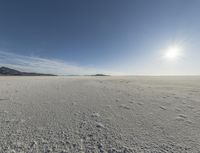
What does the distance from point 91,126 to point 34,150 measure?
129cm

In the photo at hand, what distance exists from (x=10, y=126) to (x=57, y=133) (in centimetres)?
130

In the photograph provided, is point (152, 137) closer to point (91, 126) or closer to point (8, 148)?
point (91, 126)

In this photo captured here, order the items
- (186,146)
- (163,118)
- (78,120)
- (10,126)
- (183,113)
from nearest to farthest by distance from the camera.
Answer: (186,146) < (10,126) < (78,120) < (163,118) < (183,113)

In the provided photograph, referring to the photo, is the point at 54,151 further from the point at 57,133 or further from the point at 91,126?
the point at 91,126

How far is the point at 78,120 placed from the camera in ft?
9.68

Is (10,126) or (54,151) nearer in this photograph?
(54,151)

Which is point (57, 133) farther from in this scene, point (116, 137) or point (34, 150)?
point (116, 137)

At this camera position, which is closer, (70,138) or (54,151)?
(54,151)

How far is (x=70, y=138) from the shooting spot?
216cm

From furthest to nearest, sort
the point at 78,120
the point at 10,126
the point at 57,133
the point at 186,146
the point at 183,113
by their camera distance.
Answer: the point at 183,113, the point at 78,120, the point at 10,126, the point at 57,133, the point at 186,146

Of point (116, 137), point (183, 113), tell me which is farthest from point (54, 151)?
point (183, 113)

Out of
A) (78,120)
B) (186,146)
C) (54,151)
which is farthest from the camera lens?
(78,120)

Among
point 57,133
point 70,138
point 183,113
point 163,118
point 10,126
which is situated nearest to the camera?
point 70,138

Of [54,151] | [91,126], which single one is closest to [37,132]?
[54,151]
